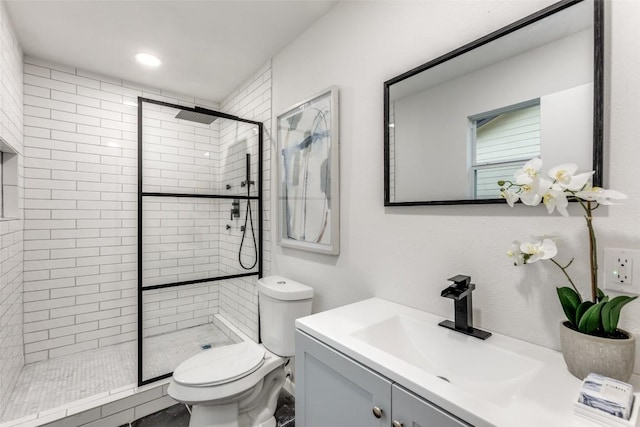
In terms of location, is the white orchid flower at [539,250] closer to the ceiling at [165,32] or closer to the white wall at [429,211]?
the white wall at [429,211]

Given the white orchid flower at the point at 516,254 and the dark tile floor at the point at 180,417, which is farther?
the dark tile floor at the point at 180,417

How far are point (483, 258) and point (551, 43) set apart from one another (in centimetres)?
75

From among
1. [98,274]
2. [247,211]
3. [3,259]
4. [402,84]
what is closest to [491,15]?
[402,84]

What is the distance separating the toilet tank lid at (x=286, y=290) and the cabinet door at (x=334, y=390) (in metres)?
0.56

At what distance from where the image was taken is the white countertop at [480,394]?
2.15 ft

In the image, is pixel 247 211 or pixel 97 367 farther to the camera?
pixel 247 211

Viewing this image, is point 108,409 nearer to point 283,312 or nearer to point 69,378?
point 69,378

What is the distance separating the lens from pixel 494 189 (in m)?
1.09

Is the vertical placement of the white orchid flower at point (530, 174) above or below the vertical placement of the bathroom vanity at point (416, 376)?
above

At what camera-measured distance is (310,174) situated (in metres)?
1.94

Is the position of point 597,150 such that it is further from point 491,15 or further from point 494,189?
point 491,15

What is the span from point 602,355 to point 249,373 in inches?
59.1

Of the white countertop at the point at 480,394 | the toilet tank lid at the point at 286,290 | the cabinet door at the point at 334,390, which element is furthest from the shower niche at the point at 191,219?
the white countertop at the point at 480,394

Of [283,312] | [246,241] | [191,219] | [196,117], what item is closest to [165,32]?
[196,117]
